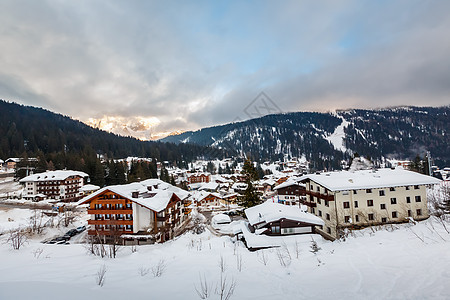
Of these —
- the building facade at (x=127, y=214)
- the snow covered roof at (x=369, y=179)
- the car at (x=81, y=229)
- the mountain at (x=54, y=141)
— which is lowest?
the car at (x=81, y=229)

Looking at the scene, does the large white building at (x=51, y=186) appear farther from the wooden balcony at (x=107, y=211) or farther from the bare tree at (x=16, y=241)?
the bare tree at (x=16, y=241)

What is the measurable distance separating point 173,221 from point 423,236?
28005 millimetres

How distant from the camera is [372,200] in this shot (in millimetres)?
24828

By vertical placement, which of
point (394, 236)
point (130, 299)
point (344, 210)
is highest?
point (130, 299)

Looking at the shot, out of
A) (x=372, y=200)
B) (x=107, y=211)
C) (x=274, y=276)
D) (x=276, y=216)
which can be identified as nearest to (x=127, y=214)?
(x=107, y=211)

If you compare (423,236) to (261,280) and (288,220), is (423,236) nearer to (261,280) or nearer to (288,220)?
(261,280)

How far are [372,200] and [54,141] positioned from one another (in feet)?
463

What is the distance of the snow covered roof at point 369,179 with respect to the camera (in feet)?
79.8

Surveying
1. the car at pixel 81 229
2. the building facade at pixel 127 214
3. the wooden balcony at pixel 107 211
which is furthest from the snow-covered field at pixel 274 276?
the car at pixel 81 229

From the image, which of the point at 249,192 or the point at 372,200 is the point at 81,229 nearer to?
the point at 249,192

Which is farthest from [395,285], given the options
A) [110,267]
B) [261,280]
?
[110,267]

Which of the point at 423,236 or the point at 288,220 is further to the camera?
the point at 288,220

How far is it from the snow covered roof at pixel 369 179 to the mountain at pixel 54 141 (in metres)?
99.8

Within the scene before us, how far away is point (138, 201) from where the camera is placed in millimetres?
27234
